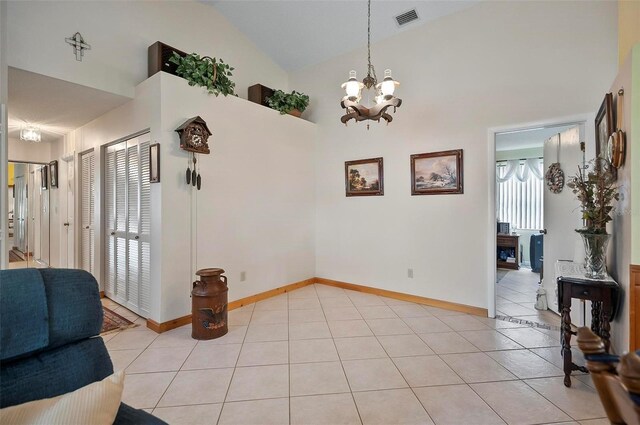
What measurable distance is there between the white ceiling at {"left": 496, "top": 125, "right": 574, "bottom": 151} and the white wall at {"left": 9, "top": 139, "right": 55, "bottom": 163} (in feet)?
26.8

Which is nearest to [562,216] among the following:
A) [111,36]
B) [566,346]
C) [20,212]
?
[566,346]

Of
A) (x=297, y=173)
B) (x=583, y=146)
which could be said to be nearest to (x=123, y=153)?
(x=297, y=173)

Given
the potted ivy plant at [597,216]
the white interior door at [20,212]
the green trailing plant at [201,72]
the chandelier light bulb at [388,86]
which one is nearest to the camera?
the potted ivy plant at [597,216]

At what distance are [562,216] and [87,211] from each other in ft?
20.7

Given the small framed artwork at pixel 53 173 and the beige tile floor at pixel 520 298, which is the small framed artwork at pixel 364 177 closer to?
the beige tile floor at pixel 520 298

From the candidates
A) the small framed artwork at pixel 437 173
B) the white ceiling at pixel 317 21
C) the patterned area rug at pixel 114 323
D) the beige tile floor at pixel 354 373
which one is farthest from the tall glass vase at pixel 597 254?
the patterned area rug at pixel 114 323

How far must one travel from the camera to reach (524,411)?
1.86 meters

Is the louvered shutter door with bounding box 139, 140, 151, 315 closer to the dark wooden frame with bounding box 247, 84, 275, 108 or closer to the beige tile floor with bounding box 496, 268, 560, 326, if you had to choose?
the dark wooden frame with bounding box 247, 84, 275, 108

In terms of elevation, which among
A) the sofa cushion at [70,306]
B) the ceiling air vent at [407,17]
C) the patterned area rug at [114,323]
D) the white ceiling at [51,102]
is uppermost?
the ceiling air vent at [407,17]

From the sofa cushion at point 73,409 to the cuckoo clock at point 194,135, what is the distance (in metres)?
2.67

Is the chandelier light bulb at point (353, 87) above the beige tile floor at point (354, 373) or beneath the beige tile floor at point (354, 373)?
above

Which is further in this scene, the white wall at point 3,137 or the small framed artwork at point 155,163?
the small framed artwork at point 155,163

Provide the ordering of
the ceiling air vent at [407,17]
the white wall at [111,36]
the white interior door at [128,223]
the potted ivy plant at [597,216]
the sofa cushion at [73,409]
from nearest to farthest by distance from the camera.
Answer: the sofa cushion at [73,409] → the potted ivy plant at [597,216] → the white wall at [111,36] → the white interior door at [128,223] → the ceiling air vent at [407,17]

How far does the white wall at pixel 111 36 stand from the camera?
2.79 m
